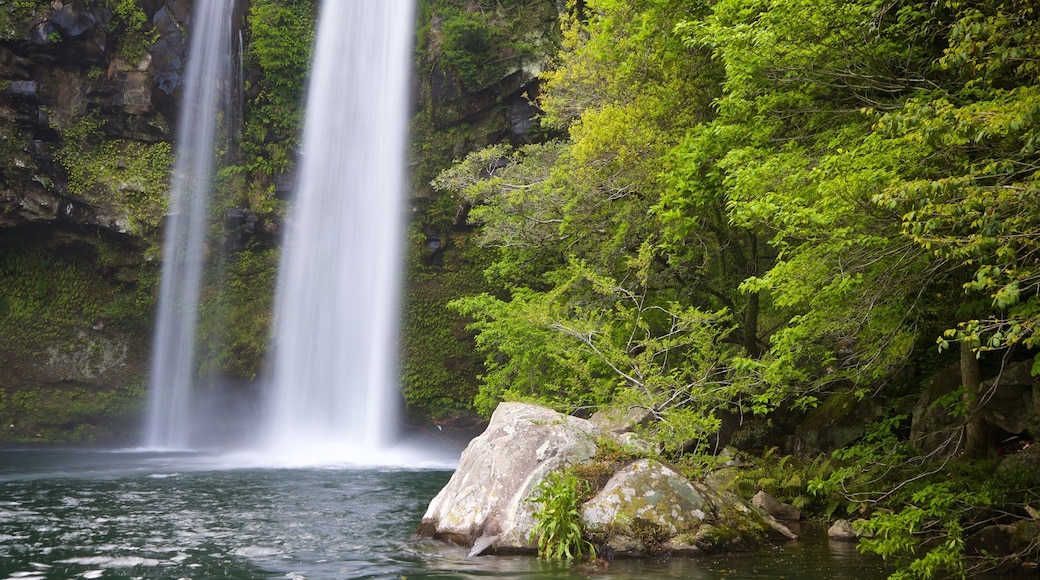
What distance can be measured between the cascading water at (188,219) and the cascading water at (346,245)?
11.0 ft

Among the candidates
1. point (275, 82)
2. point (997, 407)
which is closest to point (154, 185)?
point (275, 82)

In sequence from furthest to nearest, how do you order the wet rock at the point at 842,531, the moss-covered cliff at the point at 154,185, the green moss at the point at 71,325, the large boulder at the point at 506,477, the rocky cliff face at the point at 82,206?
the green moss at the point at 71,325
the rocky cliff face at the point at 82,206
the moss-covered cliff at the point at 154,185
the wet rock at the point at 842,531
the large boulder at the point at 506,477

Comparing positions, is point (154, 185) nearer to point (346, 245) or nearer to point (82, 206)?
point (82, 206)

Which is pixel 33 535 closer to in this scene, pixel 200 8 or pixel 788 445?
pixel 788 445

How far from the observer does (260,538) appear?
9258 millimetres

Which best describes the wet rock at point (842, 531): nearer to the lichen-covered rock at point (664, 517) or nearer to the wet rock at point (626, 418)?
the lichen-covered rock at point (664, 517)

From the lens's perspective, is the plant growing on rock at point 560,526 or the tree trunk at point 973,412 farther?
the tree trunk at point 973,412

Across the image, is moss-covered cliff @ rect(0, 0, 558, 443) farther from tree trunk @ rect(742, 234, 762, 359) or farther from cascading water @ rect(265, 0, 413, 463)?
tree trunk @ rect(742, 234, 762, 359)

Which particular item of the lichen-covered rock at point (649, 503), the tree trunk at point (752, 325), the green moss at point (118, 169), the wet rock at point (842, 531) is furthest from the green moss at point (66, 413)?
the wet rock at point (842, 531)

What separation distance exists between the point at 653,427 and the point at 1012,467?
4.26 meters

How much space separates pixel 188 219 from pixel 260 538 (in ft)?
67.8

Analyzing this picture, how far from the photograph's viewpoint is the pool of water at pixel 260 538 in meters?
7.40

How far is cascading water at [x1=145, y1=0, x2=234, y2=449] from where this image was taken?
27203 millimetres

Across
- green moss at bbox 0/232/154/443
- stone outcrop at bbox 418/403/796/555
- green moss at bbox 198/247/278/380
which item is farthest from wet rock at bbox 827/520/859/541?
green moss at bbox 0/232/154/443
